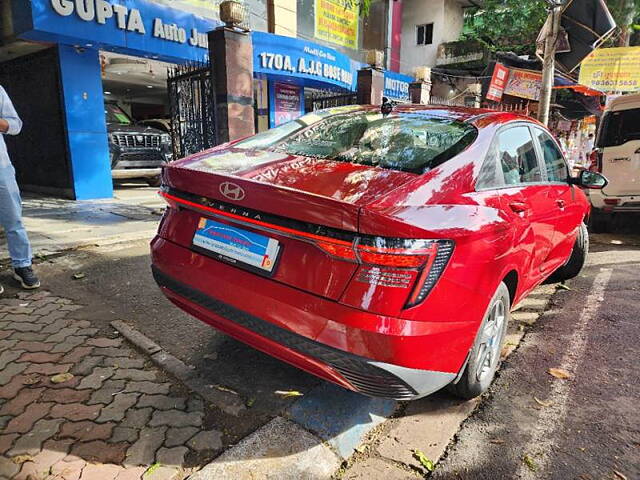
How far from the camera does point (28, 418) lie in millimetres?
2020

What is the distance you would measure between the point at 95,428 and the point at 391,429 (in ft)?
4.61

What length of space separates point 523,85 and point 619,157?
8.37m

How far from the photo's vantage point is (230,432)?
79.1 inches

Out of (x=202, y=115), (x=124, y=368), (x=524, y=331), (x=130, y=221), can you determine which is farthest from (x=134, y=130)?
(x=524, y=331)

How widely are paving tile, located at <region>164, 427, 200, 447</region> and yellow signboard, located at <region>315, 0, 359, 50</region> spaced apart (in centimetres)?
1329

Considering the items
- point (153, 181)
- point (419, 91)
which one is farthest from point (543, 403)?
point (419, 91)

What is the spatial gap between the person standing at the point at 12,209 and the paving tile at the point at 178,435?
7.47ft

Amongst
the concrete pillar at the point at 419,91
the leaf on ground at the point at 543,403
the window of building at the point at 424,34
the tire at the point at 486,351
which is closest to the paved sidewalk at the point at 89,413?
the tire at the point at 486,351

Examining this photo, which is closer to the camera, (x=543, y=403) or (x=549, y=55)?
(x=543, y=403)

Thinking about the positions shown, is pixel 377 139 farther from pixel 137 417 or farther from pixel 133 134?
pixel 133 134

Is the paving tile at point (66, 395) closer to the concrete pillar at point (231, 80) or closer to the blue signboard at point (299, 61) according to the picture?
the concrete pillar at point (231, 80)

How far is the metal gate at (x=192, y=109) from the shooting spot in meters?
6.66

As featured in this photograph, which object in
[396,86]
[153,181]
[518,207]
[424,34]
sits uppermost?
[424,34]

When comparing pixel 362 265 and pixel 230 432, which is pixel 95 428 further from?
pixel 362 265
